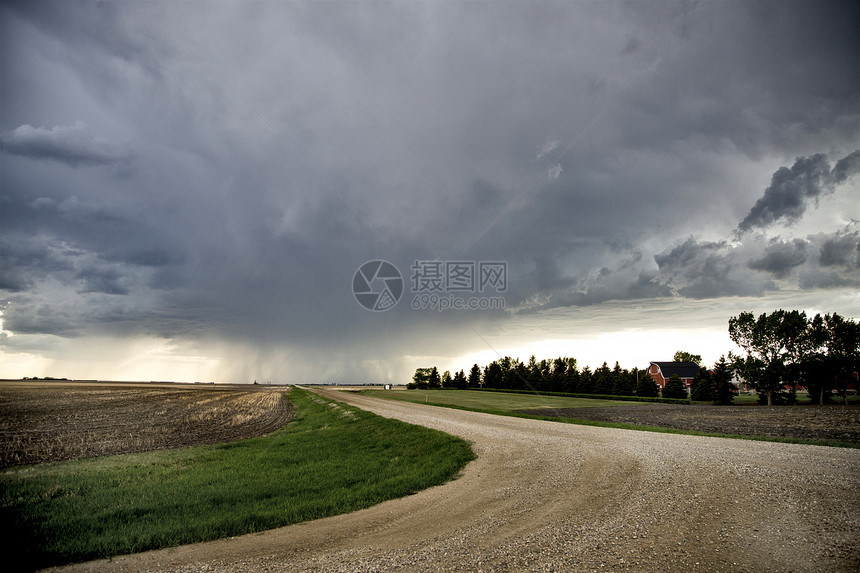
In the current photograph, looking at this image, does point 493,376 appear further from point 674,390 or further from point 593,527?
point 593,527

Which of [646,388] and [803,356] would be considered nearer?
[803,356]

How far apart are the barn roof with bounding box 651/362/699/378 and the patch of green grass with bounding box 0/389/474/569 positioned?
103 metres

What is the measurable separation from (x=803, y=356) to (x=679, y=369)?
2009 inches

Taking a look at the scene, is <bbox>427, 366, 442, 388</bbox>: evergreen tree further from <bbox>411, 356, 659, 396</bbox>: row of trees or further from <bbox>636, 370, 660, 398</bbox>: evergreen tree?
<bbox>636, 370, 660, 398</bbox>: evergreen tree

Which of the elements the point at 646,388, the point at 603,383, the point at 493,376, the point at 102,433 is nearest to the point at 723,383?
the point at 646,388

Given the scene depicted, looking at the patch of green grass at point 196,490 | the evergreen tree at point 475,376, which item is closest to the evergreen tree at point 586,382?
the evergreen tree at point 475,376

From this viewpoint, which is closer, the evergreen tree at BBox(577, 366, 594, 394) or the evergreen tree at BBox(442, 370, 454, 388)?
the evergreen tree at BBox(577, 366, 594, 394)

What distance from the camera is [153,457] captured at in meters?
17.8

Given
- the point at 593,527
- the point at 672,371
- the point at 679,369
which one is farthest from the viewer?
the point at 679,369

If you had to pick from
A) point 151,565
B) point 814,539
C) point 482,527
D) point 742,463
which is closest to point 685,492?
point 814,539

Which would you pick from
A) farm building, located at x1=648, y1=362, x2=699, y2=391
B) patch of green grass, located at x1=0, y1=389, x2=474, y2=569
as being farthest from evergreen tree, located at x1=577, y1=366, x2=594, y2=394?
patch of green grass, located at x1=0, y1=389, x2=474, y2=569

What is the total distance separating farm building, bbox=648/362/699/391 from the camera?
10276 centimetres

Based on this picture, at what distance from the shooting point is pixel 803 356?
57844 mm

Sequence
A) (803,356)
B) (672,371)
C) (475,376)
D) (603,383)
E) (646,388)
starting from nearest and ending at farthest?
→ 1. (803,356)
2. (646,388)
3. (603,383)
4. (672,371)
5. (475,376)
